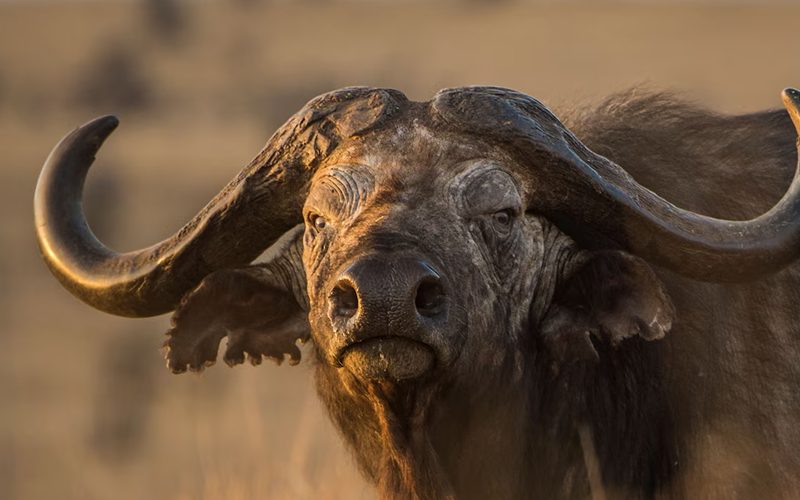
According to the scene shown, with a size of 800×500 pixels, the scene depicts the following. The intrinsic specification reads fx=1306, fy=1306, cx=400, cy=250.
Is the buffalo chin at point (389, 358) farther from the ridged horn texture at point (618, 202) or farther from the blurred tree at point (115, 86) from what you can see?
the blurred tree at point (115, 86)

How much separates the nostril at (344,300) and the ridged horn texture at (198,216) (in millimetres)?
891

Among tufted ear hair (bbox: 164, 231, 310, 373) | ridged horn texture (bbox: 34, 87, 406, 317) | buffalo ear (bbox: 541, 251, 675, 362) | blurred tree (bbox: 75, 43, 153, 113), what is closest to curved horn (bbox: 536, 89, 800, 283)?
buffalo ear (bbox: 541, 251, 675, 362)

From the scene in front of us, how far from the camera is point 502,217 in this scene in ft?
17.2

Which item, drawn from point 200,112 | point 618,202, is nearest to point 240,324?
point 618,202

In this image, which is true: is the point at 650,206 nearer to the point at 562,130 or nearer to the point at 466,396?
the point at 562,130

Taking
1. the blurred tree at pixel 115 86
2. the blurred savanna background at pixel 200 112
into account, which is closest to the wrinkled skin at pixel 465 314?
the blurred savanna background at pixel 200 112

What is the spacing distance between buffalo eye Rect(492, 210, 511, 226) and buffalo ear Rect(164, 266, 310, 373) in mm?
1043

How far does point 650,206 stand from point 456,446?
1.23m

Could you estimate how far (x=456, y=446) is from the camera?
5.21 meters

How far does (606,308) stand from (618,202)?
44 cm

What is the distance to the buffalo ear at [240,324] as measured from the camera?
5684 mm

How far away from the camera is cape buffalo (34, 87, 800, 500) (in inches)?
199

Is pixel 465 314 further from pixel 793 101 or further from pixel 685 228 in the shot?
pixel 793 101

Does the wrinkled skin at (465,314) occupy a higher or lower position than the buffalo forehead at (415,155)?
lower
